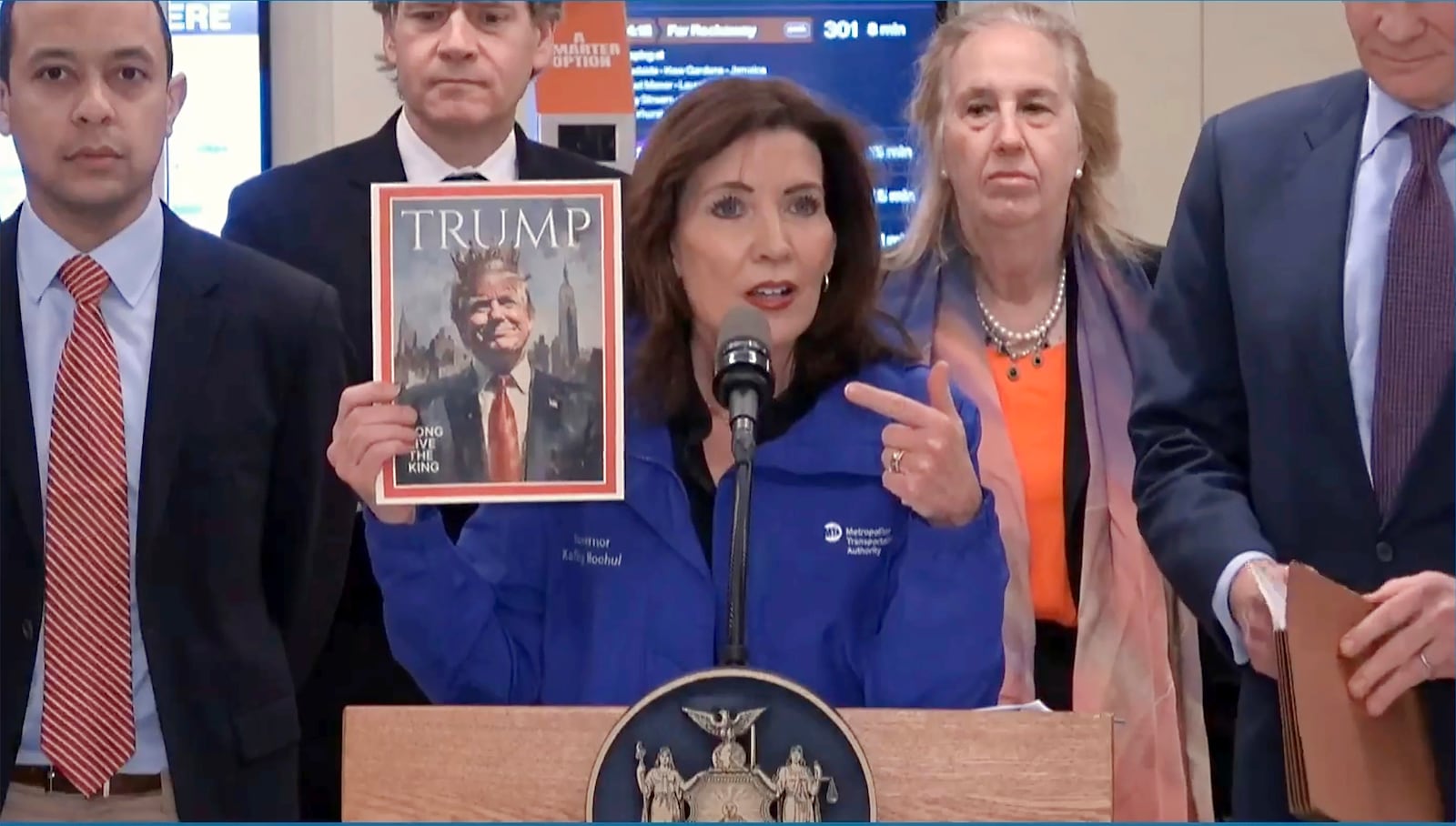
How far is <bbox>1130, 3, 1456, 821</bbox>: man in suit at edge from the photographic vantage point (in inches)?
86.0

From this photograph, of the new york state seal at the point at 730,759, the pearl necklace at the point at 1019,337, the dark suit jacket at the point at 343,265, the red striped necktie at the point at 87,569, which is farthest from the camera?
the pearl necklace at the point at 1019,337

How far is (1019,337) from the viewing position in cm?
274

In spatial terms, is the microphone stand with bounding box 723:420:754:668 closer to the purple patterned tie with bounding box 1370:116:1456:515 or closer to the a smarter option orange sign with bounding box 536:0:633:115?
the purple patterned tie with bounding box 1370:116:1456:515

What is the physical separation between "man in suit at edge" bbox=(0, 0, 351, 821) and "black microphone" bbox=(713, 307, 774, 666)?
3.06 ft

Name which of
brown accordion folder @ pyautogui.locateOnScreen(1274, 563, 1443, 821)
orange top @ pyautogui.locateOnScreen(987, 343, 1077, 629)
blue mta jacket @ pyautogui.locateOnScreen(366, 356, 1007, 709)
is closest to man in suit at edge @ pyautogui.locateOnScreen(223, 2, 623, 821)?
blue mta jacket @ pyautogui.locateOnScreen(366, 356, 1007, 709)

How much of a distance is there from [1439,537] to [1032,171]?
0.87m

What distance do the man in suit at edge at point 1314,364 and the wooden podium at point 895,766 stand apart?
53cm

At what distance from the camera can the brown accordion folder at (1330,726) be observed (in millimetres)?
1901

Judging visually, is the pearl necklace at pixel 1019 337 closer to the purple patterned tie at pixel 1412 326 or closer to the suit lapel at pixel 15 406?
the purple patterned tie at pixel 1412 326

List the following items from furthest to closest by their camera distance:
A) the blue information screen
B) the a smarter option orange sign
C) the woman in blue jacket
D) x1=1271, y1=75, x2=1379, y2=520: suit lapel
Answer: the blue information screen, the a smarter option orange sign, x1=1271, y1=75, x2=1379, y2=520: suit lapel, the woman in blue jacket

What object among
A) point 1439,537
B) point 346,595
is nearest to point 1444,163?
point 1439,537

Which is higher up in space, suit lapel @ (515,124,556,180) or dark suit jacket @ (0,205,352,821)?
suit lapel @ (515,124,556,180)

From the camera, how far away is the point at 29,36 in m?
2.51

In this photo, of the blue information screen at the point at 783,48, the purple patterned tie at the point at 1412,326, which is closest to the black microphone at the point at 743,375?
the purple patterned tie at the point at 1412,326
